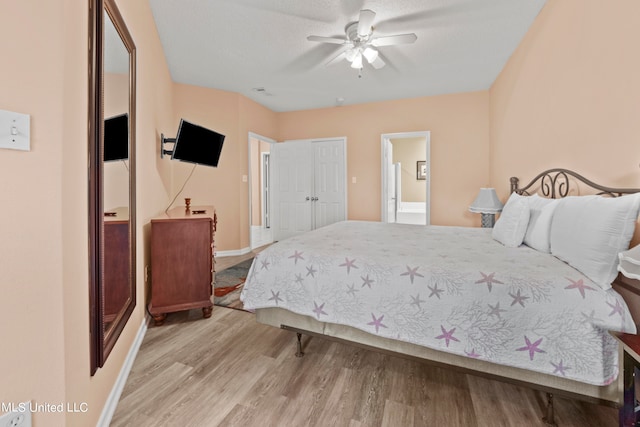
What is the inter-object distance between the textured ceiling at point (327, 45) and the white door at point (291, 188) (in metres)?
1.20

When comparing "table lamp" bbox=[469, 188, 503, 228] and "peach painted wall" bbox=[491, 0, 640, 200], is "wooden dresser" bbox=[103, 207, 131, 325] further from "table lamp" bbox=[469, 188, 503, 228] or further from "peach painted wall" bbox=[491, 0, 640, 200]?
"table lamp" bbox=[469, 188, 503, 228]

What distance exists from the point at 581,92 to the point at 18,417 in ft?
10.5

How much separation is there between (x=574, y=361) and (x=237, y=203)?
4.29m

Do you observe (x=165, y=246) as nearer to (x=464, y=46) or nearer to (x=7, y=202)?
(x=7, y=202)

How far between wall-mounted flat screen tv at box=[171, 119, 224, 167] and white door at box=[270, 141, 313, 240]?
7.55 feet

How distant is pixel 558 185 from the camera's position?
2252 millimetres

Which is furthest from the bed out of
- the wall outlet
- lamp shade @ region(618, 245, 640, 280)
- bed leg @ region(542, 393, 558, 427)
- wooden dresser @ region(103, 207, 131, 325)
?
the wall outlet

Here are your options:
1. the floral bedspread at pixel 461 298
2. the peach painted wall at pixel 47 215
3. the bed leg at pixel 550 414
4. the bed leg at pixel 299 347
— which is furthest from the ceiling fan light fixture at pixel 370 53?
the bed leg at pixel 550 414

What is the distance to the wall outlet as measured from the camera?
79 centimetres

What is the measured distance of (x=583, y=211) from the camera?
4.72ft

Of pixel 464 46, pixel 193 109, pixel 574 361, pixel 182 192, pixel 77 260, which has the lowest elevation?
pixel 574 361

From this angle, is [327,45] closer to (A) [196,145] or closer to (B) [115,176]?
(A) [196,145]

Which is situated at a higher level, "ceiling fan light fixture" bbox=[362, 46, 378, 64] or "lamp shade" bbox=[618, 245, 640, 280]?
"ceiling fan light fixture" bbox=[362, 46, 378, 64]

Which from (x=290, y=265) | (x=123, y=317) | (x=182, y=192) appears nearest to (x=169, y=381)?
(x=123, y=317)
